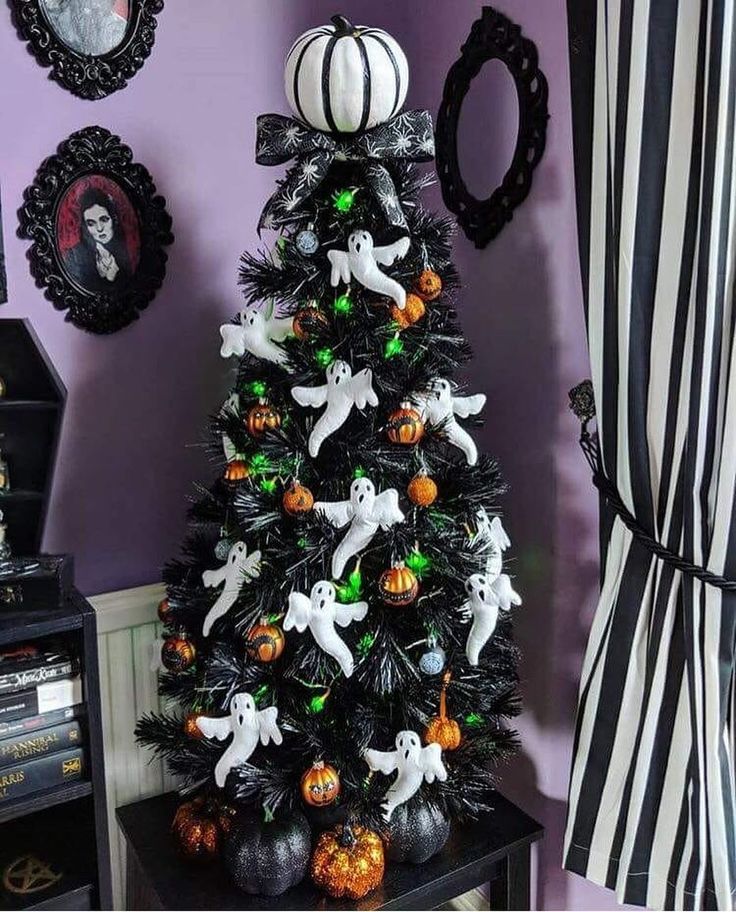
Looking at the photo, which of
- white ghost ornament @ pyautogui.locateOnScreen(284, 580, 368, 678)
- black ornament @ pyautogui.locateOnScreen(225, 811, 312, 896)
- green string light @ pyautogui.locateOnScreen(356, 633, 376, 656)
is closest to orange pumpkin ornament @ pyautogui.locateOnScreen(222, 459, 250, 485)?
white ghost ornament @ pyautogui.locateOnScreen(284, 580, 368, 678)

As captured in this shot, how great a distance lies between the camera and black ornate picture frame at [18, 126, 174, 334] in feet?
5.04

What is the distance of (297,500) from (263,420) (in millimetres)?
142

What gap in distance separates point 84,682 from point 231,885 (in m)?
0.41

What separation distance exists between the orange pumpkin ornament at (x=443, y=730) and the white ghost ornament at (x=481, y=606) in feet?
0.24

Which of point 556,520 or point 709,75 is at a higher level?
point 709,75

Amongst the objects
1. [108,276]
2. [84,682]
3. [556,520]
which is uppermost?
[108,276]

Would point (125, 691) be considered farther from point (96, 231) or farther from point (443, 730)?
point (96, 231)

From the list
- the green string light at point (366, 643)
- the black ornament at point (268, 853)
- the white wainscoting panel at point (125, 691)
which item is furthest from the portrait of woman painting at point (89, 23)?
the black ornament at point (268, 853)

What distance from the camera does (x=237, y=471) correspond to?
1368 millimetres

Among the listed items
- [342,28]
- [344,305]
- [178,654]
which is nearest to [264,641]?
[178,654]

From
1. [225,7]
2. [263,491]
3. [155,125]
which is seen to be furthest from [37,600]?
[225,7]

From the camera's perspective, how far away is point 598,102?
4.19ft

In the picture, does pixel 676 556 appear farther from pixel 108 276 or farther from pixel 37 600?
pixel 108 276

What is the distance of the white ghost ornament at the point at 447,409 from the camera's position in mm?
1316
